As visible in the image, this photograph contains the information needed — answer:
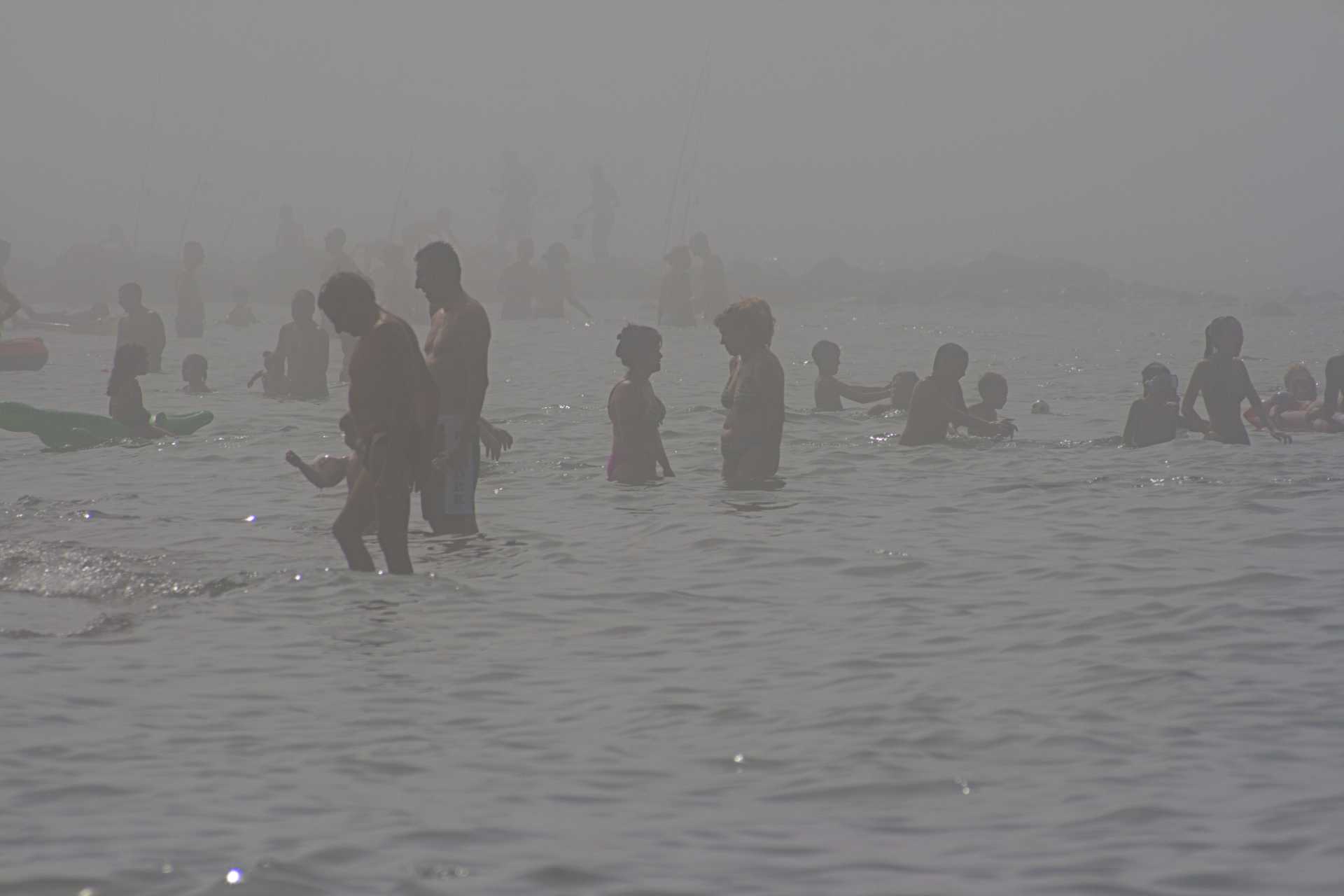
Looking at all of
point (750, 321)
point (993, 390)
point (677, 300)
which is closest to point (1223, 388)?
point (993, 390)

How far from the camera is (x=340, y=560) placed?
10578 mm

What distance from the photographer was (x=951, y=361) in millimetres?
15594

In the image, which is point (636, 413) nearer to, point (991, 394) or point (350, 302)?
point (350, 302)

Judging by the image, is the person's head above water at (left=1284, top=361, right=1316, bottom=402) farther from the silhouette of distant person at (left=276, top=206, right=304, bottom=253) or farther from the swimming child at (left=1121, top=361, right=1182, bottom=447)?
the silhouette of distant person at (left=276, top=206, right=304, bottom=253)

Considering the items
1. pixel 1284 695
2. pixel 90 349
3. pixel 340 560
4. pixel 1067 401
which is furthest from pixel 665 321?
pixel 1284 695

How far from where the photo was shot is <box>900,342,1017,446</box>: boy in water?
1603cm

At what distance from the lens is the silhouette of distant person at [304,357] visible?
20.7m

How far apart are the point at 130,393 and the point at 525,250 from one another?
2737 cm

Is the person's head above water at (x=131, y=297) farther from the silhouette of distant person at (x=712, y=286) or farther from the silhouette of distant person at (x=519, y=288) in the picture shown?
the silhouette of distant person at (x=519, y=288)

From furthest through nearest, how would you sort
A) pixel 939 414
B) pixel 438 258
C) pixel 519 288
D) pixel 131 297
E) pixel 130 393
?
pixel 519 288
pixel 131 297
pixel 130 393
pixel 939 414
pixel 438 258

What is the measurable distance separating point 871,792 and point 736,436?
7.29 meters

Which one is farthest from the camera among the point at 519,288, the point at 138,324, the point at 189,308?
the point at 519,288

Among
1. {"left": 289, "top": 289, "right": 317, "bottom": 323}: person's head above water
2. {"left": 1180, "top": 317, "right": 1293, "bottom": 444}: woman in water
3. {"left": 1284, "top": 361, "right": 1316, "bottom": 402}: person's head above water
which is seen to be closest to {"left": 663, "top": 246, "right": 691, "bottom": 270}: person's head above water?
{"left": 289, "top": 289, "right": 317, "bottom": 323}: person's head above water

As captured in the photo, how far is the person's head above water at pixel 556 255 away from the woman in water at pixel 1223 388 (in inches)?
1145
